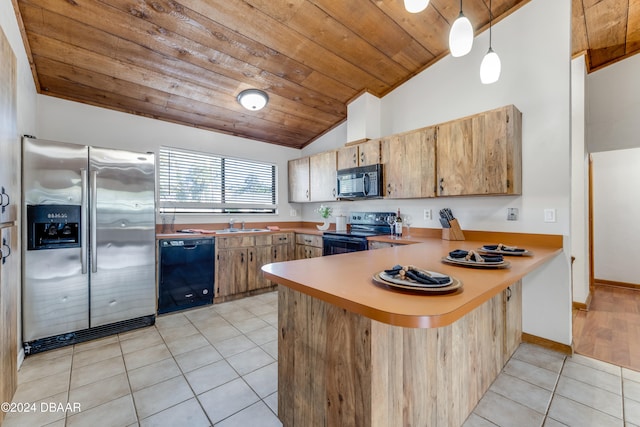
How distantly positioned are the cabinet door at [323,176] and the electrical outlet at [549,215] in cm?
242

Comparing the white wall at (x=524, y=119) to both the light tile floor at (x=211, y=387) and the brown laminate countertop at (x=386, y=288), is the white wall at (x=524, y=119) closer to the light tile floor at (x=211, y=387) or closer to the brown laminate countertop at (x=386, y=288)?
the light tile floor at (x=211, y=387)

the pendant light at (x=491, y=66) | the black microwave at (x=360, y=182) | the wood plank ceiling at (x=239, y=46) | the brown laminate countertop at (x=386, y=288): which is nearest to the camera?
the brown laminate countertop at (x=386, y=288)

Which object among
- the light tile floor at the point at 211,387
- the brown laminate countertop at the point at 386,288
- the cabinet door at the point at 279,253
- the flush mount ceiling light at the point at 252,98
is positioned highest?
the flush mount ceiling light at the point at 252,98

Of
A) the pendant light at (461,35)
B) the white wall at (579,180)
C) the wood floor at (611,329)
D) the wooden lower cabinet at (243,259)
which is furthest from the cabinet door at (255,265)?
the white wall at (579,180)

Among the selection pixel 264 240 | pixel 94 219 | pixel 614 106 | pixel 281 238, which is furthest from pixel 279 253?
pixel 614 106

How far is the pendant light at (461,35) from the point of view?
157 centimetres

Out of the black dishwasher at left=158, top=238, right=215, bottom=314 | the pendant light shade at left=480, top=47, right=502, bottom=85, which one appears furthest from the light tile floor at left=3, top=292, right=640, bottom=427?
the pendant light shade at left=480, top=47, right=502, bottom=85

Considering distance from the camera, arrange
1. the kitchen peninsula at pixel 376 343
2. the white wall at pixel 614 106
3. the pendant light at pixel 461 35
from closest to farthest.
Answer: the kitchen peninsula at pixel 376 343 < the pendant light at pixel 461 35 < the white wall at pixel 614 106

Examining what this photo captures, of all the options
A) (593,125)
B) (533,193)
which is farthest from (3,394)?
(593,125)

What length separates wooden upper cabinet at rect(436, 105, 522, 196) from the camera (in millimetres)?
2400

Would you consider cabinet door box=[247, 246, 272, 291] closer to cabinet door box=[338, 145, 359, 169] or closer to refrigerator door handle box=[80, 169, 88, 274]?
cabinet door box=[338, 145, 359, 169]

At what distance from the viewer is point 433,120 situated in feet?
10.7

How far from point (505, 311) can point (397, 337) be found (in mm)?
1487

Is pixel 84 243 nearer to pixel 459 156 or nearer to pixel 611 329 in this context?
pixel 459 156
